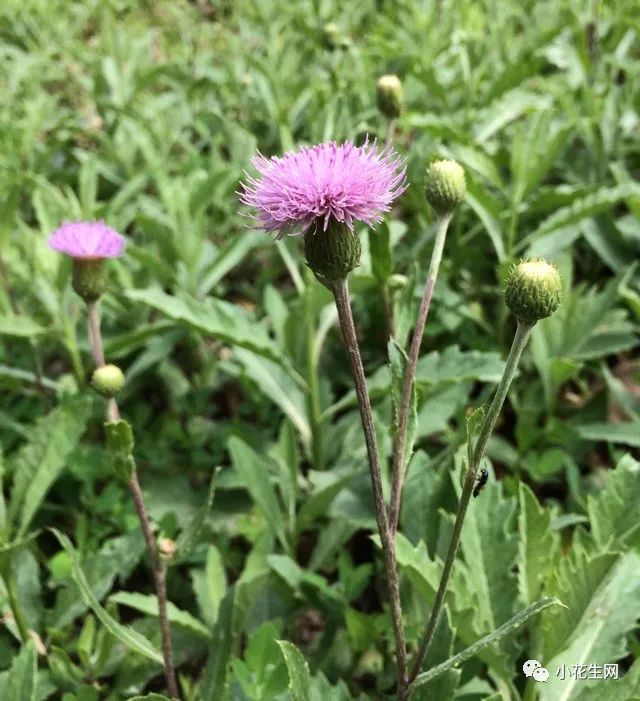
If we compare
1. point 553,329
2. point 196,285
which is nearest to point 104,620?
point 196,285

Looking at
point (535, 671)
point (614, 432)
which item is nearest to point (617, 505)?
point (535, 671)

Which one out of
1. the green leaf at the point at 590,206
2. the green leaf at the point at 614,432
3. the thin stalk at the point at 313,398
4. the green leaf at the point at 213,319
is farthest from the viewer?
the green leaf at the point at 590,206

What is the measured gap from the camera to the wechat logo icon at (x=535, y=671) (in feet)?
5.05

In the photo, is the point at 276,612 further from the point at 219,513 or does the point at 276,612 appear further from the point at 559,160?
the point at 559,160

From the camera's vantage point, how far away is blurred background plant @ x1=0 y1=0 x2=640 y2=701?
5.71 feet

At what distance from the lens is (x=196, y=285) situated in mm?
2826

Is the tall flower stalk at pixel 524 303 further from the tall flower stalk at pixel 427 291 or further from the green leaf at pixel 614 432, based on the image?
the green leaf at pixel 614 432

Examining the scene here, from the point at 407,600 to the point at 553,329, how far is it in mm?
1225

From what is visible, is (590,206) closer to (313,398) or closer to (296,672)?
(313,398)

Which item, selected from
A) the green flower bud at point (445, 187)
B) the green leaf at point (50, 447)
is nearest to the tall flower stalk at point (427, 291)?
the green flower bud at point (445, 187)

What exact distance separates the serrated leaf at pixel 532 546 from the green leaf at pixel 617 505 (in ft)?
0.47

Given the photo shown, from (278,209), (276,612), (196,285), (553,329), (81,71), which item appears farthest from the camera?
(81,71)

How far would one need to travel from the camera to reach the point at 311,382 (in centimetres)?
242

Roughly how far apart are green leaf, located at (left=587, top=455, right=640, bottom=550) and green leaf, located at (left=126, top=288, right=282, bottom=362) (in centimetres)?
105
